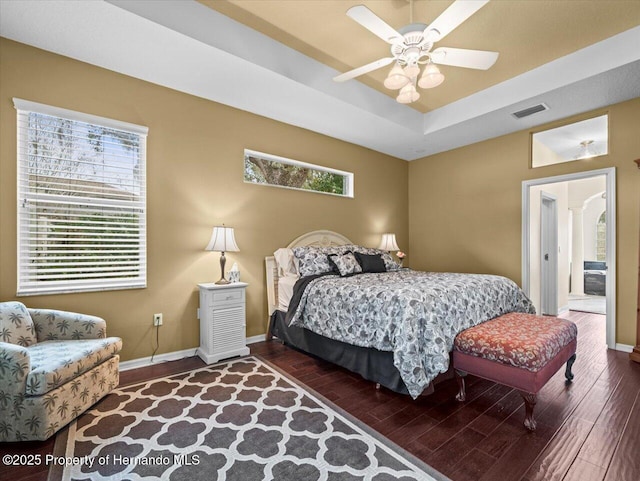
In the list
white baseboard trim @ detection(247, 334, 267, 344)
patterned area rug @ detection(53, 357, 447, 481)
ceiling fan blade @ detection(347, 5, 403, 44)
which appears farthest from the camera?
white baseboard trim @ detection(247, 334, 267, 344)

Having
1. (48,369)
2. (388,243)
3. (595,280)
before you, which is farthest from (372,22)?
(595,280)

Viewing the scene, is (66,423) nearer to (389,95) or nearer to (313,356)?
(313,356)

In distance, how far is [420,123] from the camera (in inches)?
178

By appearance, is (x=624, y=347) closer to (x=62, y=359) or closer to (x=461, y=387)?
(x=461, y=387)

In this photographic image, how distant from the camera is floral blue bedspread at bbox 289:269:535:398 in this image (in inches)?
85.4

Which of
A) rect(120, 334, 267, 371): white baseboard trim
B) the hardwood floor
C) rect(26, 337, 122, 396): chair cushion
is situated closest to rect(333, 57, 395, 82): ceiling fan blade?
the hardwood floor

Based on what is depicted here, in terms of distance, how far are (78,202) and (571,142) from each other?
5764 mm

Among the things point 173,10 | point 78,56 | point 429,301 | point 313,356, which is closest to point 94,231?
point 78,56

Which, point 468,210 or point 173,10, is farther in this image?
point 468,210

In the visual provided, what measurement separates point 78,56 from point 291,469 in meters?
3.59

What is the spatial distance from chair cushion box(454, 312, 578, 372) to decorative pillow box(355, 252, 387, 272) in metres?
1.52

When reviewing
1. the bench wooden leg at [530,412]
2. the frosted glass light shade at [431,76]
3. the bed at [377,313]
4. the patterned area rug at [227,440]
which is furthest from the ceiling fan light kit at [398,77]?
the patterned area rug at [227,440]

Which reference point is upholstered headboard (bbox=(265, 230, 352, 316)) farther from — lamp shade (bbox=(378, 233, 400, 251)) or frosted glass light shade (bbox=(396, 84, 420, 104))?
frosted glass light shade (bbox=(396, 84, 420, 104))

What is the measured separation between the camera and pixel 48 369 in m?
1.83
